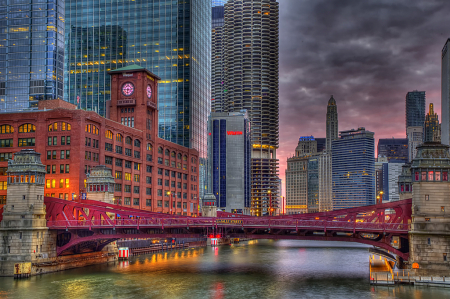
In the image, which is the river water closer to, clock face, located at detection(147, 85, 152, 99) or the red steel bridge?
the red steel bridge

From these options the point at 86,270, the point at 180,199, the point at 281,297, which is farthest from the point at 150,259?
the point at 180,199

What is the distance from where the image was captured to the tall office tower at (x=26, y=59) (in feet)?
645

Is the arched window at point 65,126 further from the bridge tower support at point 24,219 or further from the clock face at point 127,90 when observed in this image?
the clock face at point 127,90

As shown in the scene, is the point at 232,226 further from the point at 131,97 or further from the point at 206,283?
the point at 131,97

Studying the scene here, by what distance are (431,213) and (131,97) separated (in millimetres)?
104305

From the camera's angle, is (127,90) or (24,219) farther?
(127,90)

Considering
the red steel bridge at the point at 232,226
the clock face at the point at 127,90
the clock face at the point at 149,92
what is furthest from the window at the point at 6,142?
the clock face at the point at 149,92

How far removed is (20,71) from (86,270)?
13184 centimetres

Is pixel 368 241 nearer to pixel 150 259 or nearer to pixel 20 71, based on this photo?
pixel 150 259

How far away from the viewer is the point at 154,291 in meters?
69.2

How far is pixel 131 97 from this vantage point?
6107 inches

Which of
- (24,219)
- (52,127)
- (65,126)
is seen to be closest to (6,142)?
(52,127)

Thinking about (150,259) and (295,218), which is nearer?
(295,218)

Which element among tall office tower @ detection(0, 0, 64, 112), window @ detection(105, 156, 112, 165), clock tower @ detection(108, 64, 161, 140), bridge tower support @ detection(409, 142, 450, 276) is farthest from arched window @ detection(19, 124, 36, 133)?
bridge tower support @ detection(409, 142, 450, 276)
